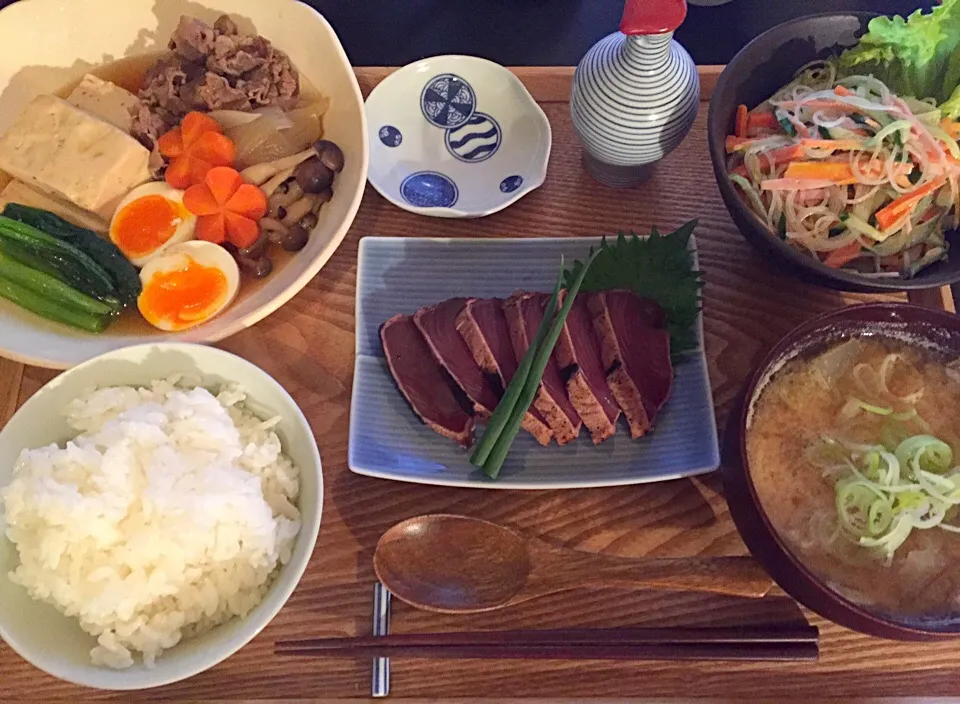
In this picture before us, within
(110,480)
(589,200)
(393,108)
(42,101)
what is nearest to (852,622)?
(589,200)

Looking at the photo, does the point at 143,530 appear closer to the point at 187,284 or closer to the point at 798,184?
the point at 187,284

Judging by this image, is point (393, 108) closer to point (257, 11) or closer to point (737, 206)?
point (257, 11)

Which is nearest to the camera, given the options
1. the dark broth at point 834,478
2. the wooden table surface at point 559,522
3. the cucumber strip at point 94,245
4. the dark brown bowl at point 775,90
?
the dark broth at point 834,478

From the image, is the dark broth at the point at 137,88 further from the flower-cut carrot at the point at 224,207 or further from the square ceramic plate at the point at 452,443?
the square ceramic plate at the point at 452,443

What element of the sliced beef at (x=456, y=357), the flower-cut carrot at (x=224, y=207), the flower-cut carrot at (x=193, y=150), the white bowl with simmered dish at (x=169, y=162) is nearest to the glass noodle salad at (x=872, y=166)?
the sliced beef at (x=456, y=357)

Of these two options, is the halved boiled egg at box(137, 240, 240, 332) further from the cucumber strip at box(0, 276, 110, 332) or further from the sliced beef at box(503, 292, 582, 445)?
the sliced beef at box(503, 292, 582, 445)

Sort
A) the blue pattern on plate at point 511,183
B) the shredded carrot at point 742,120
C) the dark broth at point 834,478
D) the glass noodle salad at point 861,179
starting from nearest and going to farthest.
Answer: the dark broth at point 834,478
the glass noodle salad at point 861,179
the shredded carrot at point 742,120
the blue pattern on plate at point 511,183
